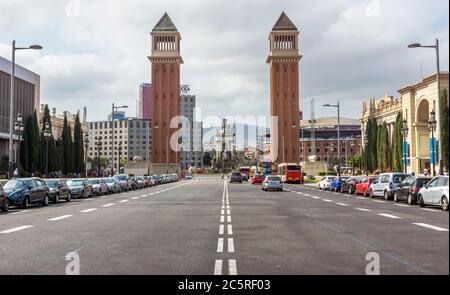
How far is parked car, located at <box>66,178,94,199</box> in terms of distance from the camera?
36750 millimetres

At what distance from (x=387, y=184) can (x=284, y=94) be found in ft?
314

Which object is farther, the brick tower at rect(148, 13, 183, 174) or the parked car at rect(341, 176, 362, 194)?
the brick tower at rect(148, 13, 183, 174)

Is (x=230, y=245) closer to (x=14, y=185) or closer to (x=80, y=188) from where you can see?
(x=14, y=185)

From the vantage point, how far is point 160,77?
5207 inches

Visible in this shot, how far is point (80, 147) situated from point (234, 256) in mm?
95926

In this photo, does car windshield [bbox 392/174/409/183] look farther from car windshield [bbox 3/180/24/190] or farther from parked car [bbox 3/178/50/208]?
car windshield [bbox 3/180/24/190]

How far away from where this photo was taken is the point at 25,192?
1049 inches

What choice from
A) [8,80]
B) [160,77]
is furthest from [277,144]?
[8,80]

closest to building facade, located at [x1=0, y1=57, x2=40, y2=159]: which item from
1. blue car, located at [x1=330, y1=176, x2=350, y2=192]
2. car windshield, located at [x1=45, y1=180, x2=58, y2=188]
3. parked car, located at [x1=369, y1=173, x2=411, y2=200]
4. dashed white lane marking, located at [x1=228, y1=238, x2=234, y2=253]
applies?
car windshield, located at [x1=45, y1=180, x2=58, y2=188]

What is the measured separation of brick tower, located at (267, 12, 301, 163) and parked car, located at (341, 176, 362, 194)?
78234 mm

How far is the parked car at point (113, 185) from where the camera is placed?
4707 cm

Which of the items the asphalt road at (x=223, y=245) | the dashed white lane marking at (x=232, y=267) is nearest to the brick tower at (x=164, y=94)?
the asphalt road at (x=223, y=245)

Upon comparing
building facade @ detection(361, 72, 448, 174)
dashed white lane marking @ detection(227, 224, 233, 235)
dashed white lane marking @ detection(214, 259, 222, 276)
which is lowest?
dashed white lane marking @ detection(227, 224, 233, 235)
